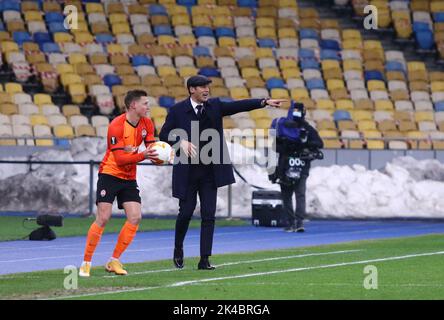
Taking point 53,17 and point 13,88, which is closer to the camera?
point 13,88

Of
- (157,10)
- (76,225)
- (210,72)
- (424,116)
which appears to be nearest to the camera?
(76,225)

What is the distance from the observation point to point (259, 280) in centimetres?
1383

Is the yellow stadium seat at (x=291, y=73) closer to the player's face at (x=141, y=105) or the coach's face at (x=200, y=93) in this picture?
the coach's face at (x=200, y=93)

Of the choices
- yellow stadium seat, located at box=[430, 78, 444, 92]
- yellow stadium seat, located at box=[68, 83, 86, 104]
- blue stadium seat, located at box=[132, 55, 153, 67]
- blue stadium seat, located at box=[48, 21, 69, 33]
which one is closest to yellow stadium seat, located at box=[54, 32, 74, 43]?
blue stadium seat, located at box=[48, 21, 69, 33]

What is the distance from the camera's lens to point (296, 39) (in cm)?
3950

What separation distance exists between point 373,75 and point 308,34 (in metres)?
2.80

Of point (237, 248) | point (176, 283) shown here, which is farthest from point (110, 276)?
point (237, 248)

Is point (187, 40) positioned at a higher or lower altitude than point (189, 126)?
higher

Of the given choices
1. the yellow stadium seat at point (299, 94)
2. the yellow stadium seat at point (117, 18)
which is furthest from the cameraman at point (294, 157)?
the yellow stadium seat at point (117, 18)

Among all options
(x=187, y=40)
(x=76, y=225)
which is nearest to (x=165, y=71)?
(x=187, y=40)

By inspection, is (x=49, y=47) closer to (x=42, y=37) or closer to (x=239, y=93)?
(x=42, y=37)

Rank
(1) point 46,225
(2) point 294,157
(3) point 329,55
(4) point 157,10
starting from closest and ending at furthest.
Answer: (1) point 46,225, (2) point 294,157, (3) point 329,55, (4) point 157,10
